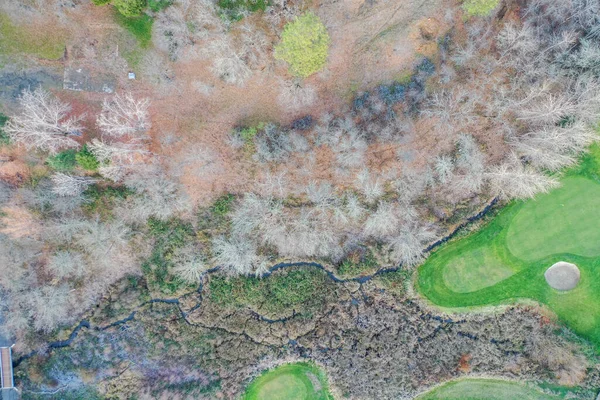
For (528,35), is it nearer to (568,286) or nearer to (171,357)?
(568,286)

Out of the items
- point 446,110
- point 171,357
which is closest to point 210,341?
point 171,357

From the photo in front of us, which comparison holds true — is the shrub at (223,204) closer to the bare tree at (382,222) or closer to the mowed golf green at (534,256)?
the bare tree at (382,222)

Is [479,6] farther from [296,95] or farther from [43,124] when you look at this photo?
[43,124]

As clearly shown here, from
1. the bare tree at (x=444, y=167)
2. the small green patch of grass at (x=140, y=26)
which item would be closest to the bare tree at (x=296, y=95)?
the small green patch of grass at (x=140, y=26)

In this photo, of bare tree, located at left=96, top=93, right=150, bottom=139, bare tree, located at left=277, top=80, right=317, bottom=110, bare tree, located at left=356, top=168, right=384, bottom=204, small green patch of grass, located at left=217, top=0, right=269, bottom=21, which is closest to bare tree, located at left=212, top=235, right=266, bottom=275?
bare tree, located at left=356, top=168, right=384, bottom=204

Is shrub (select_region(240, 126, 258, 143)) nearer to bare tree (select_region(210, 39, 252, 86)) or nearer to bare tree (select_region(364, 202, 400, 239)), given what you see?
bare tree (select_region(210, 39, 252, 86))
